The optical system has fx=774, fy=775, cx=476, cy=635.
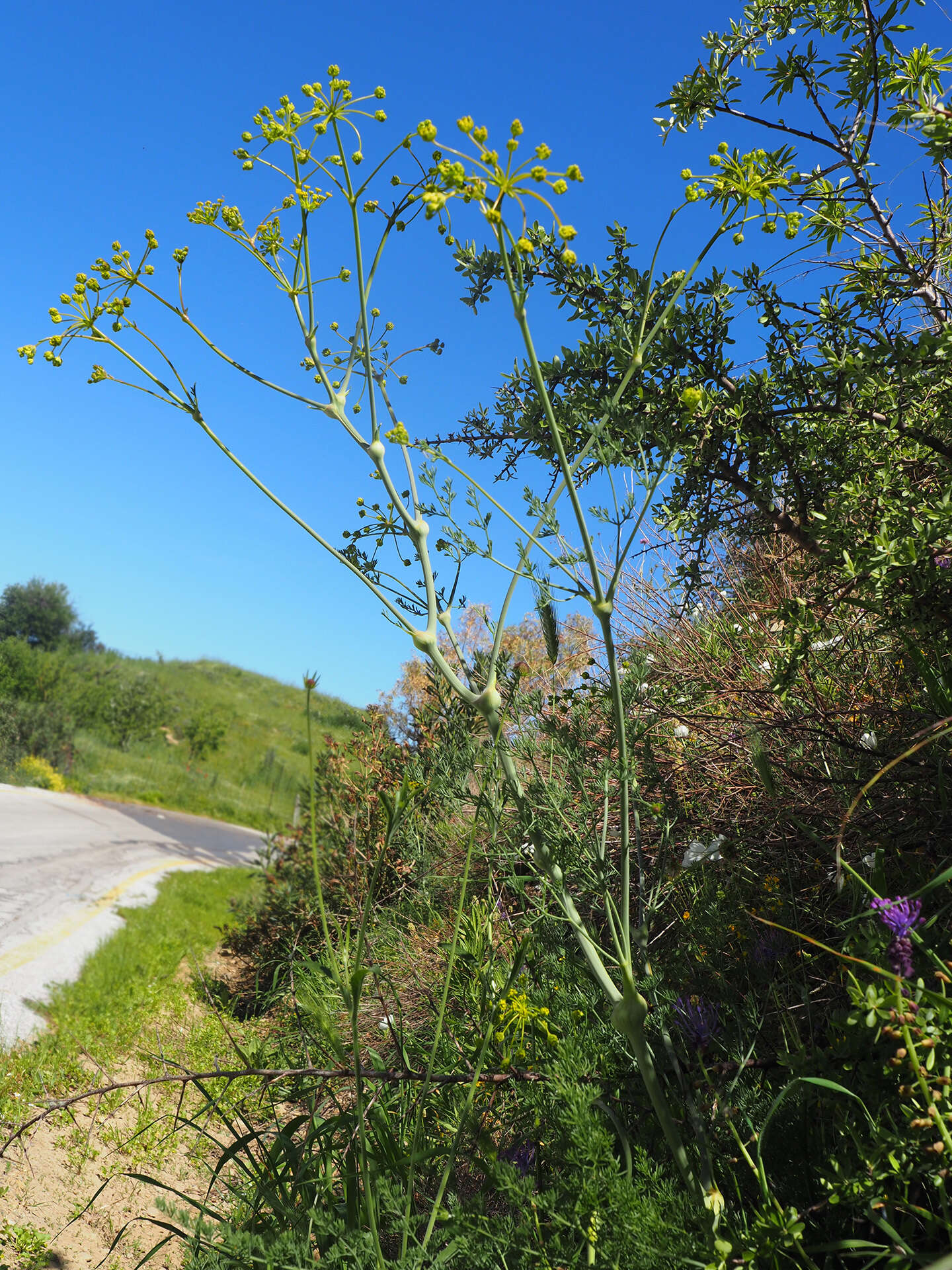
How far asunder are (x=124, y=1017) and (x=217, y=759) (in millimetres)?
20917

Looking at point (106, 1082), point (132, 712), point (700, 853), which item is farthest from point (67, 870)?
point (132, 712)

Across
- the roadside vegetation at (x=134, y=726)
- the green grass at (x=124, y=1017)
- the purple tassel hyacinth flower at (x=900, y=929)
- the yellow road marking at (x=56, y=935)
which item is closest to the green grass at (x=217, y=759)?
the roadside vegetation at (x=134, y=726)

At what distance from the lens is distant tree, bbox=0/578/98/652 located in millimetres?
30806

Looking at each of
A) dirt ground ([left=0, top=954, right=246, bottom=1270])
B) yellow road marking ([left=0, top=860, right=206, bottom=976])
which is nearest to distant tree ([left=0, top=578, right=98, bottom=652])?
yellow road marking ([left=0, top=860, right=206, bottom=976])

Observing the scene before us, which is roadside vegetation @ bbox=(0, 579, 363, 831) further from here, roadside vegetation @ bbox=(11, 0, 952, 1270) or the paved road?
roadside vegetation @ bbox=(11, 0, 952, 1270)

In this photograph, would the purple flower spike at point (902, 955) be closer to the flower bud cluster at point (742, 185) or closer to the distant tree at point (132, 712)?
the flower bud cluster at point (742, 185)

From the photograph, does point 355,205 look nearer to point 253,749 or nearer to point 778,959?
point 778,959

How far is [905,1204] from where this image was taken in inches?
53.0

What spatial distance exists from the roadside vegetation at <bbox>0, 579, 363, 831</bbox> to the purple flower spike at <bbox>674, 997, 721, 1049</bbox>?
498 inches

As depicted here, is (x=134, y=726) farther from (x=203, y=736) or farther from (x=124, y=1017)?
(x=124, y=1017)

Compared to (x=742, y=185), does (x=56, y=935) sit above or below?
below

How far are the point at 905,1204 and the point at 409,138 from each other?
2411 millimetres

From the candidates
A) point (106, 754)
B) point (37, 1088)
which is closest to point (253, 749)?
point (106, 754)

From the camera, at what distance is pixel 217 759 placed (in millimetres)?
25250
